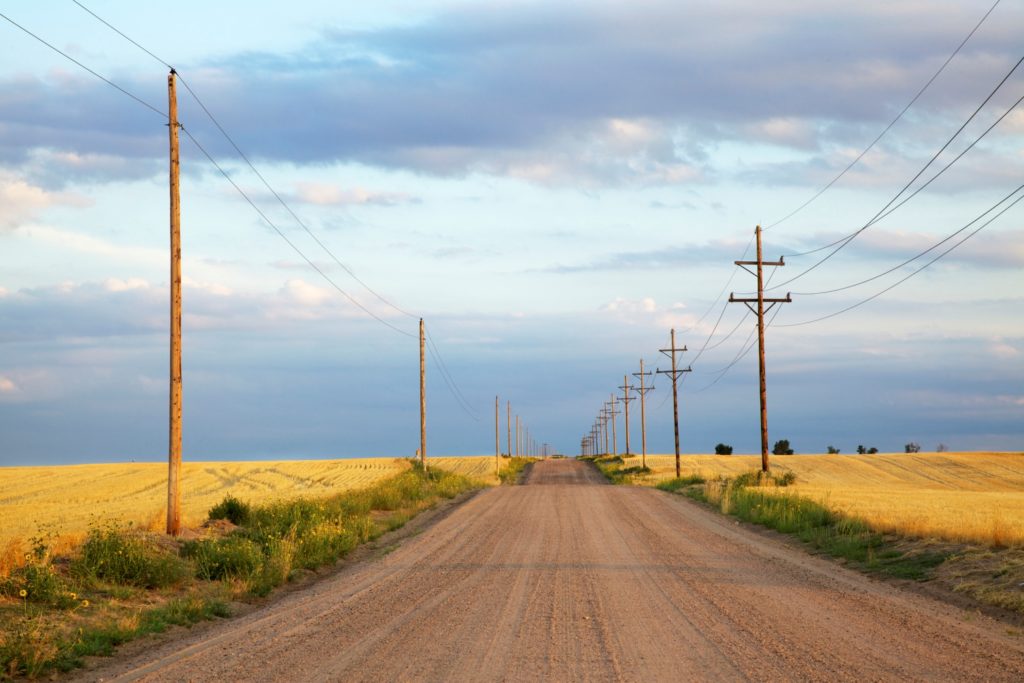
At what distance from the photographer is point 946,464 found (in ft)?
285

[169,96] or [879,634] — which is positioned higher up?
[169,96]

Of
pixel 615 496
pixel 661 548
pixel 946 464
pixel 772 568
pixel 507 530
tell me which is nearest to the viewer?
pixel 772 568

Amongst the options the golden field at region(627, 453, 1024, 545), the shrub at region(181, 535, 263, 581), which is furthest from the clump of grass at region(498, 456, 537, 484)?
the shrub at region(181, 535, 263, 581)

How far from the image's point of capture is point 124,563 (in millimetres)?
13805

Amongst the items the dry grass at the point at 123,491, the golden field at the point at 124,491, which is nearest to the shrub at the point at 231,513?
the golden field at the point at 124,491

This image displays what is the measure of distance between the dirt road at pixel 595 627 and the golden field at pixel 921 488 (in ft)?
9.56

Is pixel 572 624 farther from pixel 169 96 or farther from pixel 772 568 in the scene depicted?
pixel 169 96

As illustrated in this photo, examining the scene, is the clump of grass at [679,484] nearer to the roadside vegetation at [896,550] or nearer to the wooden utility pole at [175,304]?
the roadside vegetation at [896,550]

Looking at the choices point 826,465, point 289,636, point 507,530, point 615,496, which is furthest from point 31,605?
point 826,465

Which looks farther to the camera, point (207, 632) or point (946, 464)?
point (946, 464)

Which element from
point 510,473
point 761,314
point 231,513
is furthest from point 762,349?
point 510,473

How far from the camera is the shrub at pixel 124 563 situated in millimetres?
13477

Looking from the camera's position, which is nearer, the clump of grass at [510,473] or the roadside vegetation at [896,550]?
the roadside vegetation at [896,550]

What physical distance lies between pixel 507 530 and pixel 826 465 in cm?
7101
